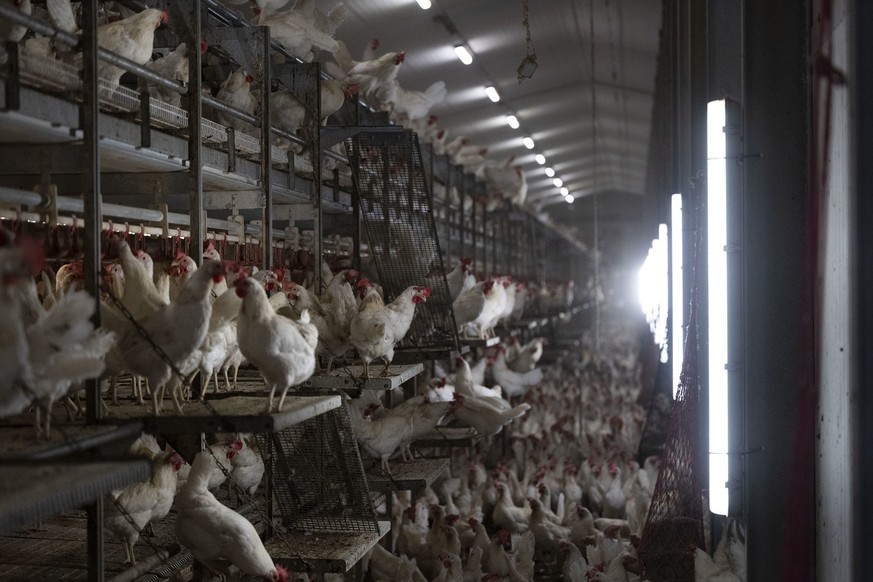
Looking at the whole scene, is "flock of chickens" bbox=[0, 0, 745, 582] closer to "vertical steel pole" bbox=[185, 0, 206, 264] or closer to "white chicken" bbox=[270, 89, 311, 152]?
"white chicken" bbox=[270, 89, 311, 152]

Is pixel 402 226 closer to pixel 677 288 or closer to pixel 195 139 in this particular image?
pixel 677 288

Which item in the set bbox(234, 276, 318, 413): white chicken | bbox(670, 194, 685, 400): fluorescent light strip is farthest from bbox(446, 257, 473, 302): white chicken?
bbox(234, 276, 318, 413): white chicken

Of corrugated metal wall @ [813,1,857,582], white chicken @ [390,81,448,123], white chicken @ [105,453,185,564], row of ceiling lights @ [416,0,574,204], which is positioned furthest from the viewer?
→ row of ceiling lights @ [416,0,574,204]

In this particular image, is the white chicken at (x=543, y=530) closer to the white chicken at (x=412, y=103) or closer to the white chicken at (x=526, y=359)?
the white chicken at (x=526, y=359)

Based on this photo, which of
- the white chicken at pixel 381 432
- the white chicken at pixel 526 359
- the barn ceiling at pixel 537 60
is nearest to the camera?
the white chicken at pixel 381 432

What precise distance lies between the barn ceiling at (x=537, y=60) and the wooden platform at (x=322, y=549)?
534 cm

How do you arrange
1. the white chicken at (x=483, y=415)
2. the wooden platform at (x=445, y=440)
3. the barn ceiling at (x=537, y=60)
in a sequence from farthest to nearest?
the barn ceiling at (x=537, y=60)
the white chicken at (x=483, y=415)
the wooden platform at (x=445, y=440)

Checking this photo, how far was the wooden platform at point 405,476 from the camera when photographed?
4.95 m

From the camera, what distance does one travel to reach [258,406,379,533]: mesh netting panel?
4262mm

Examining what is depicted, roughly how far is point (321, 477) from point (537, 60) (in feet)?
13.5

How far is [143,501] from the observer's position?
11.9 ft

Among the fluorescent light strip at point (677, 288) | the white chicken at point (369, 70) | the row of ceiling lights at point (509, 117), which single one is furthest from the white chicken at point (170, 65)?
the row of ceiling lights at point (509, 117)

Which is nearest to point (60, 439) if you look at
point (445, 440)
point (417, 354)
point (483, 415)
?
point (417, 354)

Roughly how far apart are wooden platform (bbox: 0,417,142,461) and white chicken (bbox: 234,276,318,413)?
17.3 inches
